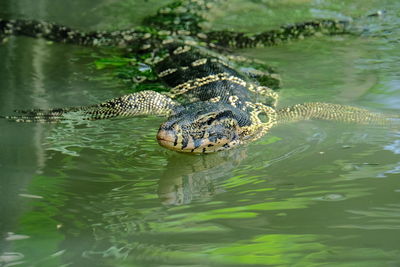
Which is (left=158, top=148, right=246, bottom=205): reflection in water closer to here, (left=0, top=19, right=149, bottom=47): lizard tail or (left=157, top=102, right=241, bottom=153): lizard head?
(left=157, top=102, right=241, bottom=153): lizard head

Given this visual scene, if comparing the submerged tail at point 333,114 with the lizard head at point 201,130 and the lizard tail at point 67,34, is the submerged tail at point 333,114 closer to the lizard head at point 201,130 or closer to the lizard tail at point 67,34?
the lizard head at point 201,130

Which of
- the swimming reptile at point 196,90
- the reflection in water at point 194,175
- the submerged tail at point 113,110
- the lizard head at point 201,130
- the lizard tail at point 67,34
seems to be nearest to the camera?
the reflection in water at point 194,175

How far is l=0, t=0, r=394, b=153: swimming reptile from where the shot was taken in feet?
16.4

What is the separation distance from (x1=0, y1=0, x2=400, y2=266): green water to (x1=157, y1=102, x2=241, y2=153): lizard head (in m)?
0.14

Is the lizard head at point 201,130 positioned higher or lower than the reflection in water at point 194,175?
higher

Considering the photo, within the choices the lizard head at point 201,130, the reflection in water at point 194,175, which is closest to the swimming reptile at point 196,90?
the lizard head at point 201,130

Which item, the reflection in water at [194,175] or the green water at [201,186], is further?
the reflection in water at [194,175]

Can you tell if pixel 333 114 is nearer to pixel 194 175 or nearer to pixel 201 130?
pixel 201 130

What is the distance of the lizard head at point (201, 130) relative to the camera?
15.2 feet

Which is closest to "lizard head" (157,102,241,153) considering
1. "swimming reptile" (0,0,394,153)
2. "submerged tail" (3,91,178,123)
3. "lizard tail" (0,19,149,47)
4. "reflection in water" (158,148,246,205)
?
"swimming reptile" (0,0,394,153)

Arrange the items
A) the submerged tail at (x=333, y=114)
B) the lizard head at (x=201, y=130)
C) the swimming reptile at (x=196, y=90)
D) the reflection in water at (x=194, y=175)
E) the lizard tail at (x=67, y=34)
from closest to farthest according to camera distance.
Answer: the reflection in water at (x=194, y=175) → the lizard head at (x=201, y=130) → the swimming reptile at (x=196, y=90) → the submerged tail at (x=333, y=114) → the lizard tail at (x=67, y=34)

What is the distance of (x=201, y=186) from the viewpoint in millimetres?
4121

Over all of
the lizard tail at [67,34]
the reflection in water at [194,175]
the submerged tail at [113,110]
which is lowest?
the reflection in water at [194,175]

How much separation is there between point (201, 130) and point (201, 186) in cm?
87
